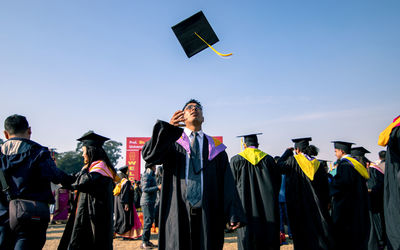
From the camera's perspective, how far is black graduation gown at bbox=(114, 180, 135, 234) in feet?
27.1

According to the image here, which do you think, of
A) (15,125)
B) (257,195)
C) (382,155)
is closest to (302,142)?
(257,195)

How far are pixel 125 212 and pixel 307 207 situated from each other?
5.33 meters

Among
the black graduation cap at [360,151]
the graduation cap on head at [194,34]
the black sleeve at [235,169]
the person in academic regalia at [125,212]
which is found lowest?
the person in academic regalia at [125,212]

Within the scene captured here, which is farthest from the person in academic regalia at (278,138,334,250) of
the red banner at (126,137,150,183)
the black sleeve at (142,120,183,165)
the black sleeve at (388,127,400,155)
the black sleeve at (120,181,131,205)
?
the red banner at (126,137,150,183)

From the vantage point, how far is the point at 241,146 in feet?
22.8

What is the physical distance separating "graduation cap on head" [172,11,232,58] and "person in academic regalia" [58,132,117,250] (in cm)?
232

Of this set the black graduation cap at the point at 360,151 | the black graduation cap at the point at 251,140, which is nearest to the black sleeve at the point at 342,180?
the black graduation cap at the point at 251,140

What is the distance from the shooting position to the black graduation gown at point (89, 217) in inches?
173

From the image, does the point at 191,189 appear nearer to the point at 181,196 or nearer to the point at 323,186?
the point at 181,196

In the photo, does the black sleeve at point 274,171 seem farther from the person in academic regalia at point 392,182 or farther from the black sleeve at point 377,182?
the person in academic regalia at point 392,182

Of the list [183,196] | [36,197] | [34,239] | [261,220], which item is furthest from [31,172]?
[261,220]

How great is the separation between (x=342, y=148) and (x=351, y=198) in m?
1.12

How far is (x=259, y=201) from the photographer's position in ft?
18.1

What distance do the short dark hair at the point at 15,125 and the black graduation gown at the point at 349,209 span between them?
5.55m
